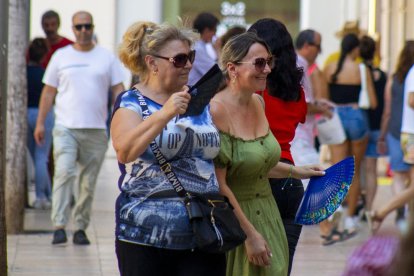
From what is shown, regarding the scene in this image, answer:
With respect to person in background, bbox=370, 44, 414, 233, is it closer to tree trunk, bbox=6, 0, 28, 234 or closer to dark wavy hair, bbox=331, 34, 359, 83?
dark wavy hair, bbox=331, 34, 359, 83

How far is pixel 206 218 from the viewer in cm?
446

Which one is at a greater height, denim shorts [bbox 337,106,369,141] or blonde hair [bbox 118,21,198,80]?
blonde hair [bbox 118,21,198,80]

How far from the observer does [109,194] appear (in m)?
14.3

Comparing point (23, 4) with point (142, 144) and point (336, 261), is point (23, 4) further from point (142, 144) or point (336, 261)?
point (142, 144)

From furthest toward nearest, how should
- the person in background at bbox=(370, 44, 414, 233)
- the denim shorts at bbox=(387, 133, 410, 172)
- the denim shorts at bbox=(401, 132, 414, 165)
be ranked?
the denim shorts at bbox=(387, 133, 410, 172) → the denim shorts at bbox=(401, 132, 414, 165) → the person in background at bbox=(370, 44, 414, 233)

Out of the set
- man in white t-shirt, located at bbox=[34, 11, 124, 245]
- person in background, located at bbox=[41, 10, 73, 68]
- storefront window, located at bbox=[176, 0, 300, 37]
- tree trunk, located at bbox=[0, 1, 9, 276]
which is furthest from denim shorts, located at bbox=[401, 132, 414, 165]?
storefront window, located at bbox=[176, 0, 300, 37]

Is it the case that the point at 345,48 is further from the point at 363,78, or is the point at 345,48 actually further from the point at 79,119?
the point at 79,119

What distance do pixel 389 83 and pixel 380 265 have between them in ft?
30.1

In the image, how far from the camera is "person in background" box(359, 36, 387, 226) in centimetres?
1133

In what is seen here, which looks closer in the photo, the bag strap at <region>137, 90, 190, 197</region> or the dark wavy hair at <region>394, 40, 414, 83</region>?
the bag strap at <region>137, 90, 190, 197</region>

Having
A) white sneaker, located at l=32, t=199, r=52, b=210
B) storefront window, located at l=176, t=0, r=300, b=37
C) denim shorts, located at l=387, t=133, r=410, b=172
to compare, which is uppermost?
storefront window, located at l=176, t=0, r=300, b=37

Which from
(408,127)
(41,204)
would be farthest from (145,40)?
(41,204)

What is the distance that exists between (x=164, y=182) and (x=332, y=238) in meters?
5.88

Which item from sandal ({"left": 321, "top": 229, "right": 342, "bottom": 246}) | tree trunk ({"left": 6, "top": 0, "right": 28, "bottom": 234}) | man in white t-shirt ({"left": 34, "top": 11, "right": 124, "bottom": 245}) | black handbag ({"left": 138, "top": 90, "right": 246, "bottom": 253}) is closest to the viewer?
black handbag ({"left": 138, "top": 90, "right": 246, "bottom": 253})
